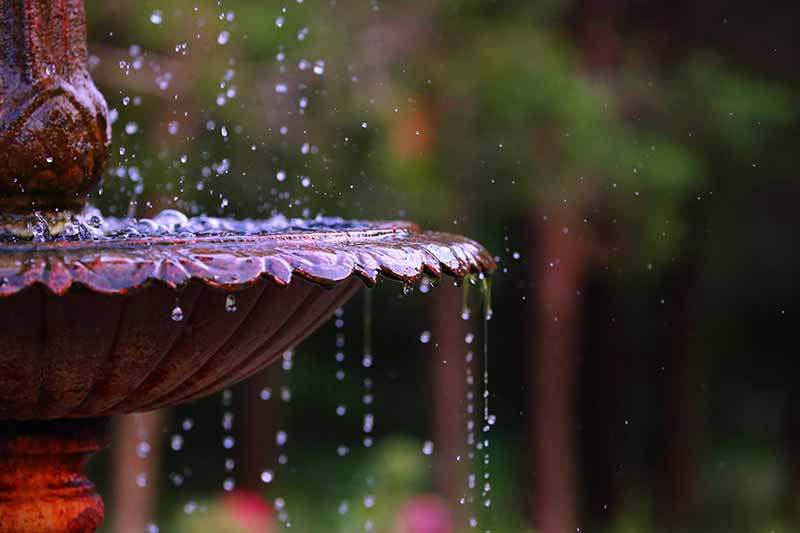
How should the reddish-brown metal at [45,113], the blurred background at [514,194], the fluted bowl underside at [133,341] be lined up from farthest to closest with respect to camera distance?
the blurred background at [514,194] → the reddish-brown metal at [45,113] → the fluted bowl underside at [133,341]

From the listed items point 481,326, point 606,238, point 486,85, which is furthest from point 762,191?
point 486,85

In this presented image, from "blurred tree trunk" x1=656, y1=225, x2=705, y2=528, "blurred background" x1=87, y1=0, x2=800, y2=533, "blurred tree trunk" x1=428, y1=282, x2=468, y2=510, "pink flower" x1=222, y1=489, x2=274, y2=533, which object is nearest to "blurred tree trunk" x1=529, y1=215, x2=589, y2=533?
"blurred background" x1=87, y1=0, x2=800, y2=533

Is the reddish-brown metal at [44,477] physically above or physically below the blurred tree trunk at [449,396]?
above

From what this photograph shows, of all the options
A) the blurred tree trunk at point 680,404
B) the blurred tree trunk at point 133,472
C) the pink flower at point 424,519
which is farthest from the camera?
the blurred tree trunk at point 680,404

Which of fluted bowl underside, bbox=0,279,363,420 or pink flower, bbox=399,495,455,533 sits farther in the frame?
pink flower, bbox=399,495,455,533

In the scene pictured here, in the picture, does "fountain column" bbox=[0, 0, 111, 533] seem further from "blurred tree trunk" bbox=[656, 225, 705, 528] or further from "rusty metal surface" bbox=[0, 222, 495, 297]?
"blurred tree trunk" bbox=[656, 225, 705, 528]

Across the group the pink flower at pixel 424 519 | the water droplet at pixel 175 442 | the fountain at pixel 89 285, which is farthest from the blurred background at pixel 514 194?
the fountain at pixel 89 285

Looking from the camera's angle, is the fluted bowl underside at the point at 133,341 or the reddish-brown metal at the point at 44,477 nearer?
the fluted bowl underside at the point at 133,341

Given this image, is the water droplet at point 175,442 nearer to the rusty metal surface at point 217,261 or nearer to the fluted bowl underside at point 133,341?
the fluted bowl underside at point 133,341
